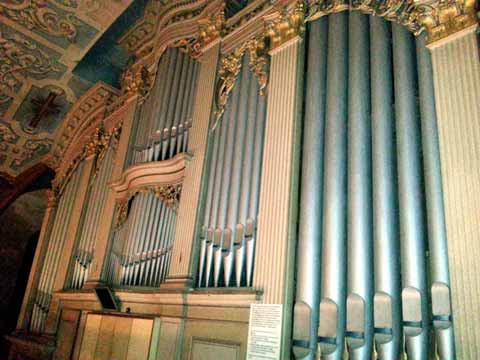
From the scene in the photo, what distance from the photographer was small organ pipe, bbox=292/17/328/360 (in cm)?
329

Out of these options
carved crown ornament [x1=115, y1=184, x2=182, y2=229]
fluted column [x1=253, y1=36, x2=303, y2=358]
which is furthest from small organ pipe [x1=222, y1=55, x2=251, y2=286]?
carved crown ornament [x1=115, y1=184, x2=182, y2=229]

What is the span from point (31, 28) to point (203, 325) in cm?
579

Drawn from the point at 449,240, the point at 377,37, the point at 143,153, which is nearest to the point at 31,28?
the point at 143,153

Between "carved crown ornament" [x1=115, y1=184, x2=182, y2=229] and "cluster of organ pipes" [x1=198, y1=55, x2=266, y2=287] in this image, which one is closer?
"cluster of organ pipes" [x1=198, y1=55, x2=266, y2=287]

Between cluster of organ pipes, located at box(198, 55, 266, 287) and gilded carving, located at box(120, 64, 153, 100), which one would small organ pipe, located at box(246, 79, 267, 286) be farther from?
gilded carving, located at box(120, 64, 153, 100)

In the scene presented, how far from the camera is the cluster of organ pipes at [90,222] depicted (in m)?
6.62

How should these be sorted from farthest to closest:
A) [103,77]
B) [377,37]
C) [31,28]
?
[103,77] → [31,28] → [377,37]

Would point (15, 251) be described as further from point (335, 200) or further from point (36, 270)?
point (335, 200)

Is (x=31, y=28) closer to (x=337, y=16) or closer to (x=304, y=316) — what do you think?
(x=337, y=16)

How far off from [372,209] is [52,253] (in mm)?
6375

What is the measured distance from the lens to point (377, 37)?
3922 mm

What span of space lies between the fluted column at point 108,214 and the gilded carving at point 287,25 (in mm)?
2866

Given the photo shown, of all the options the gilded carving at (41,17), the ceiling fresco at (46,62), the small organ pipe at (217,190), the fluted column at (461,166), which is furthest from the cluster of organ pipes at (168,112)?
the fluted column at (461,166)

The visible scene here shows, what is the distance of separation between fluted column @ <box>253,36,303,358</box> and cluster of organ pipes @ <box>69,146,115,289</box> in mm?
3466
